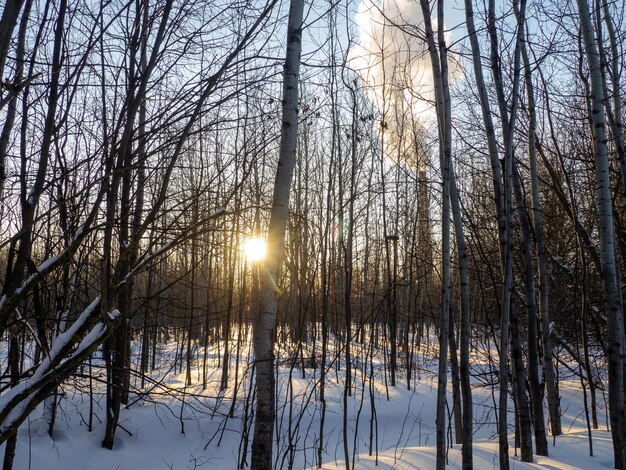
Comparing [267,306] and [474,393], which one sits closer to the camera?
[267,306]

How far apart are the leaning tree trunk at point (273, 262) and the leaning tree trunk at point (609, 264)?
10.3 ft

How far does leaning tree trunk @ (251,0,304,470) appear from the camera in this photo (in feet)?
9.70

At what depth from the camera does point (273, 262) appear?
3.01 m

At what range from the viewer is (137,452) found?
20.7ft

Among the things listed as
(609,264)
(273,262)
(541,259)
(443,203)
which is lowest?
(273,262)

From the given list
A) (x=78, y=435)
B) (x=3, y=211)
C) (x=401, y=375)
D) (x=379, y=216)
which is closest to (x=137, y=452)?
(x=78, y=435)

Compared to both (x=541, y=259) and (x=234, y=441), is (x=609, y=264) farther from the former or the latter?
(x=234, y=441)

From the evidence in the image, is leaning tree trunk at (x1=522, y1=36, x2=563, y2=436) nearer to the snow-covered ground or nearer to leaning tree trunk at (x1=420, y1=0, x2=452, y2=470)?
the snow-covered ground

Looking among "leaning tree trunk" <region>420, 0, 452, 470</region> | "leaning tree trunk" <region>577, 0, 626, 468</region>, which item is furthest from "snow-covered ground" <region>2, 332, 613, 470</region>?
"leaning tree trunk" <region>420, 0, 452, 470</region>

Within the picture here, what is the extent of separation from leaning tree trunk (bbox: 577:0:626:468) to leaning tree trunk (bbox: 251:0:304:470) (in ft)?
10.3

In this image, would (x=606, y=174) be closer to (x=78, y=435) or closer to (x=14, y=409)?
(x=14, y=409)

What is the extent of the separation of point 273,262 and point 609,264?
11.0 ft

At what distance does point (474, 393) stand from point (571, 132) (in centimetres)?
687

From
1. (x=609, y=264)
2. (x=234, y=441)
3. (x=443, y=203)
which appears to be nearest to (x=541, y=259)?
(x=609, y=264)
